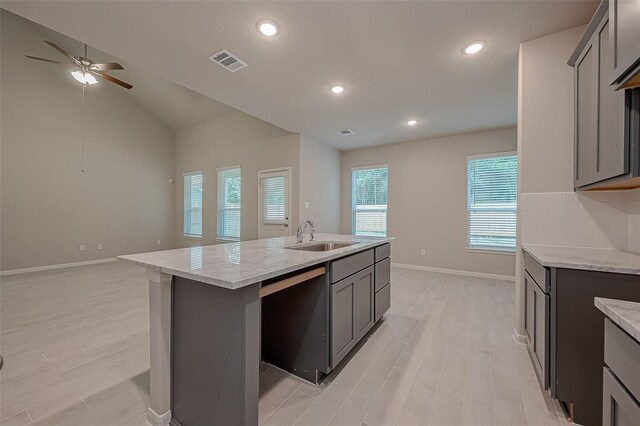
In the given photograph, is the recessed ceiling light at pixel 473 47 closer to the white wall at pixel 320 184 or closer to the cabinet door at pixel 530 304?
the cabinet door at pixel 530 304

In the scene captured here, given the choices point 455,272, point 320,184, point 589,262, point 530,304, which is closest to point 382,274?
point 530,304

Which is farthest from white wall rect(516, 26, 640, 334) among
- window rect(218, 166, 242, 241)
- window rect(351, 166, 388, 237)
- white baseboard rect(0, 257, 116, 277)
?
white baseboard rect(0, 257, 116, 277)

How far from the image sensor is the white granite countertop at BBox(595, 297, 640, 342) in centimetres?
60

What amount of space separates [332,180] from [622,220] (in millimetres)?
4647

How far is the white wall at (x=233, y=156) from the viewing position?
5336 mm

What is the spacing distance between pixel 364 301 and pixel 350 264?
0.48 meters

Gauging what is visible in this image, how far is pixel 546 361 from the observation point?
1499mm

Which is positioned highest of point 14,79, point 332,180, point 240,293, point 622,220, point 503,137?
point 14,79

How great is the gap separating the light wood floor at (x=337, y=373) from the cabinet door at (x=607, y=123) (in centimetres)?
147

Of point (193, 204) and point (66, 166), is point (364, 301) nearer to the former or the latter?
point (193, 204)

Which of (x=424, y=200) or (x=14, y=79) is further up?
(x=14, y=79)

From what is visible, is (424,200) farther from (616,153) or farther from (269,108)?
(616,153)

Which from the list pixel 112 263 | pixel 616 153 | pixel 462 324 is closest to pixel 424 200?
pixel 462 324

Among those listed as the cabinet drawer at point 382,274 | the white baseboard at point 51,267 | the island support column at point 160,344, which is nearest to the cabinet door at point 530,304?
the cabinet drawer at point 382,274
